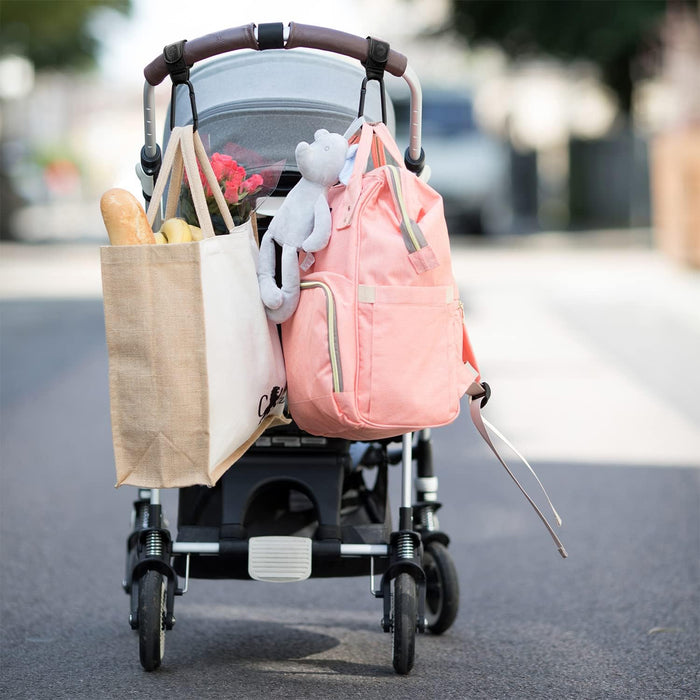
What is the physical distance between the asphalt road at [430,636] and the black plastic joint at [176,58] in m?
1.75

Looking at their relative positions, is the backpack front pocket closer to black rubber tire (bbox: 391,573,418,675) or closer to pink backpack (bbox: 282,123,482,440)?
pink backpack (bbox: 282,123,482,440)

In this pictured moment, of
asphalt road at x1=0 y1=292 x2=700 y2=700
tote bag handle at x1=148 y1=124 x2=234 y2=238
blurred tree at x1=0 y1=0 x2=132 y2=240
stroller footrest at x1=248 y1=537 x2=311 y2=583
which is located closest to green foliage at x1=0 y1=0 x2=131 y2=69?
blurred tree at x1=0 y1=0 x2=132 y2=240

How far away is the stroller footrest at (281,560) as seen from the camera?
4027 millimetres

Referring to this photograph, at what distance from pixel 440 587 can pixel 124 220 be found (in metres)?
1.66

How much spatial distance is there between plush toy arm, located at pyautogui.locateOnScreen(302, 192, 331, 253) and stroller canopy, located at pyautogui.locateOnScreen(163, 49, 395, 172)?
1.59 ft

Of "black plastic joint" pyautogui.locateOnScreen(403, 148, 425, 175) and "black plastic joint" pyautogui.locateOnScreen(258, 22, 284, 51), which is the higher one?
"black plastic joint" pyautogui.locateOnScreen(258, 22, 284, 51)

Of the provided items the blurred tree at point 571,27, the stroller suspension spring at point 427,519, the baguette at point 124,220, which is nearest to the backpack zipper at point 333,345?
the baguette at point 124,220

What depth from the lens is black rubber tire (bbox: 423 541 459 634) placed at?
4.48 m

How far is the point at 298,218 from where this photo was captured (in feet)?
12.6

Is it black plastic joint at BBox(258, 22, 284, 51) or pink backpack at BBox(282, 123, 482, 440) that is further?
A: black plastic joint at BBox(258, 22, 284, 51)

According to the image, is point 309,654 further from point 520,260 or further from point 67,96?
point 67,96

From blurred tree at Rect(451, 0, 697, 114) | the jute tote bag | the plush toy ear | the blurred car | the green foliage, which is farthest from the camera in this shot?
the green foliage

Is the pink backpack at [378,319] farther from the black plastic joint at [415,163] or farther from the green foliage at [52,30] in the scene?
the green foliage at [52,30]

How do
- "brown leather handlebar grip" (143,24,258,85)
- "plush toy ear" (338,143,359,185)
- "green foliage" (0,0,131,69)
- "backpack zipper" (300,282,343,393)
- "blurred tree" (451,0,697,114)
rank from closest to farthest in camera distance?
"backpack zipper" (300,282,343,393) → "plush toy ear" (338,143,359,185) → "brown leather handlebar grip" (143,24,258,85) → "blurred tree" (451,0,697,114) → "green foliage" (0,0,131,69)
